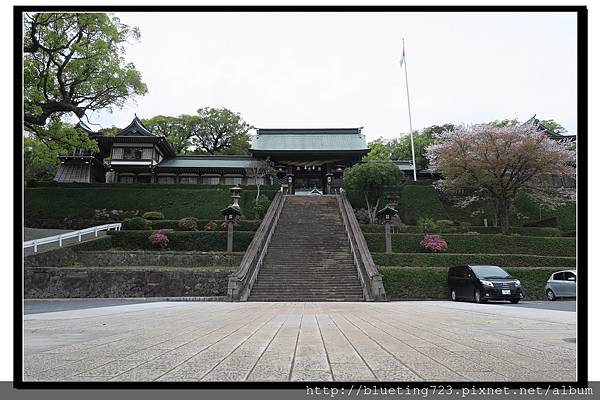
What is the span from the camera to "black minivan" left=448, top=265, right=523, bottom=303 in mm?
12844

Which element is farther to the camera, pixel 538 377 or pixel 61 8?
pixel 61 8

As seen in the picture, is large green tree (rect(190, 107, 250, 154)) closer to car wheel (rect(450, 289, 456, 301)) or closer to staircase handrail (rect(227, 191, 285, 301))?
staircase handrail (rect(227, 191, 285, 301))

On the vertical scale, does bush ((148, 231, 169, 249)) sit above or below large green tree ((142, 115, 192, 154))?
below

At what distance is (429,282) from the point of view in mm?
16172

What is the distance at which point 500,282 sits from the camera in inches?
512

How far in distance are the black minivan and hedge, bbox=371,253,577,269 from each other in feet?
10.2

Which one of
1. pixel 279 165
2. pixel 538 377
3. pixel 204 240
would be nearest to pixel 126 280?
pixel 204 240

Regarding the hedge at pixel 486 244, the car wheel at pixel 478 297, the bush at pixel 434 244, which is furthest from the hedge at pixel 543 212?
the car wheel at pixel 478 297

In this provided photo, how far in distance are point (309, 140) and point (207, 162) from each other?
31.1 ft

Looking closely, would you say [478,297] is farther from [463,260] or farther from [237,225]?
[237,225]

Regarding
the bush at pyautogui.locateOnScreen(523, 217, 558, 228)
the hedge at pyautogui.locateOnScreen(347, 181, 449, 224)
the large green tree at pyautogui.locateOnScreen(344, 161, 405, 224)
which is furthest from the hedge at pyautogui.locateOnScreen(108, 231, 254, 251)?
the bush at pyautogui.locateOnScreen(523, 217, 558, 228)

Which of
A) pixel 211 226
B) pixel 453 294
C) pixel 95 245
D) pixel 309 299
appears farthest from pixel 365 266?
pixel 95 245

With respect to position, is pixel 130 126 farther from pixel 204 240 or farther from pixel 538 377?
pixel 538 377

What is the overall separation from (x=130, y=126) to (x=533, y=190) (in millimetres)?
30774
